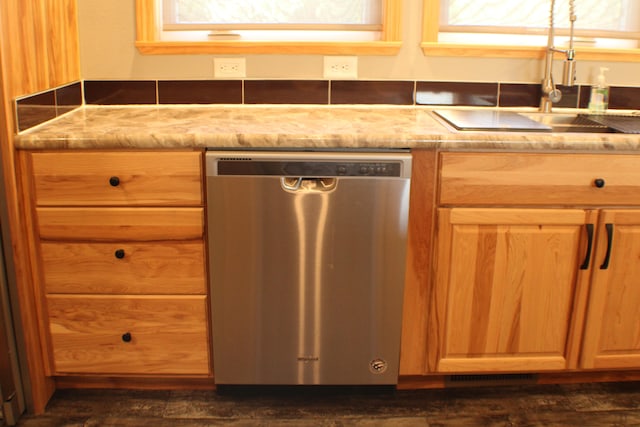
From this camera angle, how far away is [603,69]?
241 cm

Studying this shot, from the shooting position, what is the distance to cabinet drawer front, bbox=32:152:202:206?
1.86 metres

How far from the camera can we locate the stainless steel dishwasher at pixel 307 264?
6.08 ft

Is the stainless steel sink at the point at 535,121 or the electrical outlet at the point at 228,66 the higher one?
the electrical outlet at the point at 228,66

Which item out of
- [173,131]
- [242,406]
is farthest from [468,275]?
[173,131]

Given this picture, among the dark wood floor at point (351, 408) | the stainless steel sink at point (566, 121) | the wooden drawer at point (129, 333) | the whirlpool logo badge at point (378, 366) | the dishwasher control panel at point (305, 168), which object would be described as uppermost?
the stainless steel sink at point (566, 121)

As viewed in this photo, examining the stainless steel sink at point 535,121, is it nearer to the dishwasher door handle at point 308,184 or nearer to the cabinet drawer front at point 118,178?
the dishwasher door handle at point 308,184

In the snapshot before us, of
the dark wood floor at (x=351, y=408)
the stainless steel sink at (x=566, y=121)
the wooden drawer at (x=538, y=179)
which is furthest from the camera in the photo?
the stainless steel sink at (x=566, y=121)

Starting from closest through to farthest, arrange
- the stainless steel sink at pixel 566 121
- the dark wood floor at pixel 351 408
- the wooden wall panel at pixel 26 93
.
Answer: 1. the wooden wall panel at pixel 26 93
2. the dark wood floor at pixel 351 408
3. the stainless steel sink at pixel 566 121

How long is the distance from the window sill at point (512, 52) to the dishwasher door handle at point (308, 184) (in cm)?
81

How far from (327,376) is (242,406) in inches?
11.1

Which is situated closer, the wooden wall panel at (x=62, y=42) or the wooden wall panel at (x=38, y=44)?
the wooden wall panel at (x=38, y=44)

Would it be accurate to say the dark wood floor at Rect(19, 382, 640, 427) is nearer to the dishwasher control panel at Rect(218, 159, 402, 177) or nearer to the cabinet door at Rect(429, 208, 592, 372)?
the cabinet door at Rect(429, 208, 592, 372)

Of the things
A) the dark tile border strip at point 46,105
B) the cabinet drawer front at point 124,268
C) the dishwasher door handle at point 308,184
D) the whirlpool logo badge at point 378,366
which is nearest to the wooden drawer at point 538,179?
the dishwasher door handle at point 308,184

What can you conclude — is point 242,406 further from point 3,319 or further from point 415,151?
point 415,151
